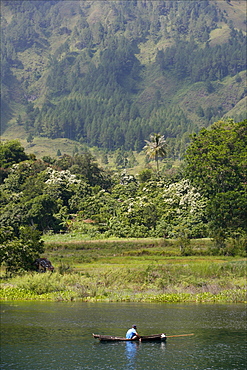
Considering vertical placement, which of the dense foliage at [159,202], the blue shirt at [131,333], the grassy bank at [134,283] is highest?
the dense foliage at [159,202]

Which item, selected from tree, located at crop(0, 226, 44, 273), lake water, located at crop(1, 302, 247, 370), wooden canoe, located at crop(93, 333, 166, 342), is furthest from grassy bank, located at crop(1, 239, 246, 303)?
wooden canoe, located at crop(93, 333, 166, 342)

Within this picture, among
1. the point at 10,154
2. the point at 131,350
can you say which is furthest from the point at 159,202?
the point at 131,350

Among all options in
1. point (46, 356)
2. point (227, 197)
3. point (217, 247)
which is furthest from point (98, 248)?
point (46, 356)

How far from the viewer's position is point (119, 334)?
4216 centimetres

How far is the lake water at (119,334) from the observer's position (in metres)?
35.1

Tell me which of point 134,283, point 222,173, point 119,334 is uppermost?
point 222,173

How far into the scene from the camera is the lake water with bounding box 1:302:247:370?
115 ft

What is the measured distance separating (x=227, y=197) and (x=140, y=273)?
40.5 m

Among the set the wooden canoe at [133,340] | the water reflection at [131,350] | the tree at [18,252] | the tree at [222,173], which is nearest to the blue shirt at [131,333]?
the wooden canoe at [133,340]

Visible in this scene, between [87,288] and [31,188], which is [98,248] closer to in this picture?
[87,288]

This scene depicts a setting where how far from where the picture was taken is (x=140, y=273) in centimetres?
6225

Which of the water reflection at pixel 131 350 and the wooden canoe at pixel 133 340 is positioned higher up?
the wooden canoe at pixel 133 340

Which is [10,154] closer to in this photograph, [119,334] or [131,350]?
[119,334]

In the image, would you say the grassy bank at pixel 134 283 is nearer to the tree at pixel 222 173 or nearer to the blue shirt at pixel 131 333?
the blue shirt at pixel 131 333
